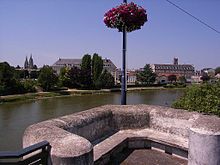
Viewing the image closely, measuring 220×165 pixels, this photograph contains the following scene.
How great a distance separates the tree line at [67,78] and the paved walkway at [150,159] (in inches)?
1964

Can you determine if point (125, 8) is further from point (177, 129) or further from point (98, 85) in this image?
point (98, 85)

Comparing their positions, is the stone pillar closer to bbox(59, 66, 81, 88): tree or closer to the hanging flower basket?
the hanging flower basket

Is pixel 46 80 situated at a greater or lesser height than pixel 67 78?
lesser

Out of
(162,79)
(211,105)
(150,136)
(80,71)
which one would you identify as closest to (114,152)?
(150,136)

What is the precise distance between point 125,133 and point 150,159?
2.97 ft

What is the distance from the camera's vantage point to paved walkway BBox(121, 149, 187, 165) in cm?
475

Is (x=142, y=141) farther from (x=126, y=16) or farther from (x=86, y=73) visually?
(x=86, y=73)

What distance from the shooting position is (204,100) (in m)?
7.46

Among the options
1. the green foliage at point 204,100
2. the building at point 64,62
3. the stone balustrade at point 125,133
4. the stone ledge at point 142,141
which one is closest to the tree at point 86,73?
the building at point 64,62

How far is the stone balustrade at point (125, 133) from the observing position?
2.97m

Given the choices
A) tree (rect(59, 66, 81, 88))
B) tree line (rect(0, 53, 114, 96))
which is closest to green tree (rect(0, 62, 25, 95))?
tree line (rect(0, 53, 114, 96))

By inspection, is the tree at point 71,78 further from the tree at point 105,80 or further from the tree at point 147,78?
the tree at point 147,78

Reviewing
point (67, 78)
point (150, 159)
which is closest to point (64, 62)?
point (67, 78)

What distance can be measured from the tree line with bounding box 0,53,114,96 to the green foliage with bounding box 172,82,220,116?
47.9 meters
